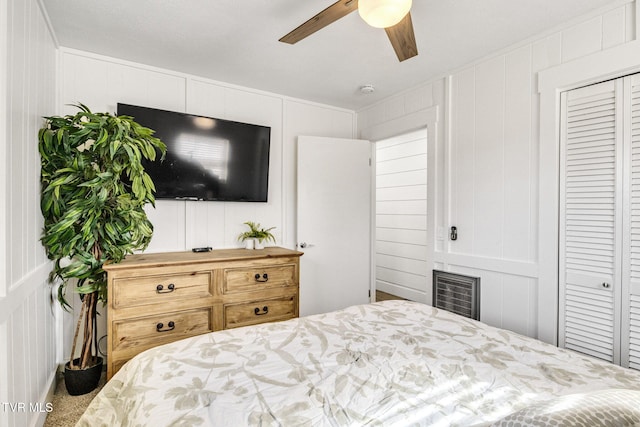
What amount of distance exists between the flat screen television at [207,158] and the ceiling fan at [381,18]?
1.35m

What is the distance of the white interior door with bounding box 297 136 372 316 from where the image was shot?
11.7 feet

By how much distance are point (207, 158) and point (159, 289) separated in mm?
1172

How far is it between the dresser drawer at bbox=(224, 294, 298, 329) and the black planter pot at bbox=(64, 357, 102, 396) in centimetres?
89

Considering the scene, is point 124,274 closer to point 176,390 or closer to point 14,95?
point 14,95

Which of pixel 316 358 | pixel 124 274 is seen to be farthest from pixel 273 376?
pixel 124 274

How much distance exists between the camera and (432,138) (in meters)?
3.13

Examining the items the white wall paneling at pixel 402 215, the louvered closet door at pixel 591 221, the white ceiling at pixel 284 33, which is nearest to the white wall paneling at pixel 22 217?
the white ceiling at pixel 284 33

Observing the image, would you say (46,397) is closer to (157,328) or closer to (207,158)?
(157,328)

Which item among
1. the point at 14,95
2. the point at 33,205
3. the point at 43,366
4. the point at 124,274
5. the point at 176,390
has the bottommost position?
the point at 43,366

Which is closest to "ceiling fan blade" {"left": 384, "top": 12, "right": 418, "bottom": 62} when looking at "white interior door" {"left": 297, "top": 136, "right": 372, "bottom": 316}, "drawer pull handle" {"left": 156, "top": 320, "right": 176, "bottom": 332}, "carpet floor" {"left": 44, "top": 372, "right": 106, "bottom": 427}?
"white interior door" {"left": 297, "top": 136, "right": 372, "bottom": 316}

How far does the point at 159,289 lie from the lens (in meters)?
2.37

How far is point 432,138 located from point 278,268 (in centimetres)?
179

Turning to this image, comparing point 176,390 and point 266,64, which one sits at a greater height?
point 266,64

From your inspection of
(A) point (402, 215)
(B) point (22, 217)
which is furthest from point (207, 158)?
(A) point (402, 215)
